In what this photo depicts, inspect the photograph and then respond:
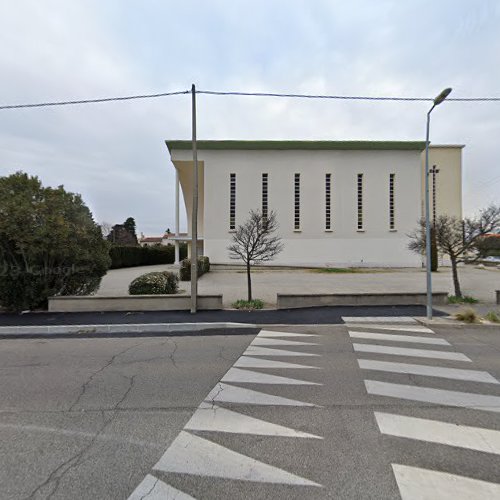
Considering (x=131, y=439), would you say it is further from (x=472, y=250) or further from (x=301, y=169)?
(x=301, y=169)

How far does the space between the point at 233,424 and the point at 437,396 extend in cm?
262

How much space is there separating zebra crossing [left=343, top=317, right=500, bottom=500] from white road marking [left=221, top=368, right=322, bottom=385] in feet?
3.30

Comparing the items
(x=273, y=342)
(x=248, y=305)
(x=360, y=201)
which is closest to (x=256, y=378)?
(x=273, y=342)

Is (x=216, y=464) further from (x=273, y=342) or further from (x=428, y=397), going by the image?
(x=273, y=342)

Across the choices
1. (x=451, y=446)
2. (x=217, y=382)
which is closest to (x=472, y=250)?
(x=451, y=446)

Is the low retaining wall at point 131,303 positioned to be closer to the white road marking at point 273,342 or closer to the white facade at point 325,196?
the white road marking at point 273,342

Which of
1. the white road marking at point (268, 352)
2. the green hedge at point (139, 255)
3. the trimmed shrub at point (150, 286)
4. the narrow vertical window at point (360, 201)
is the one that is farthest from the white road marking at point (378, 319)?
the narrow vertical window at point (360, 201)

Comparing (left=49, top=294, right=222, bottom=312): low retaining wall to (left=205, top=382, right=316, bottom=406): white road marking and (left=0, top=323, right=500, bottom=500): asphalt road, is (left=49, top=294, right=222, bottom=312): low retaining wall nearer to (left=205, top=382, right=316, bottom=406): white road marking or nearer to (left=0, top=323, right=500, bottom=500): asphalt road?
(left=0, top=323, right=500, bottom=500): asphalt road

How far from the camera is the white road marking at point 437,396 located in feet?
11.3

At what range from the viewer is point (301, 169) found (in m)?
29.4

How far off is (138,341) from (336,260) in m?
25.2

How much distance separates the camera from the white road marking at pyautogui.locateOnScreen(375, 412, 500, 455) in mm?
2684

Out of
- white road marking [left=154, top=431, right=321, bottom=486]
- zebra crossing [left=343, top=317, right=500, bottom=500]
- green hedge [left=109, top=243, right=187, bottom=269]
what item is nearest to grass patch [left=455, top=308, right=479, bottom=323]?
zebra crossing [left=343, top=317, right=500, bottom=500]

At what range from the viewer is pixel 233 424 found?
3.04 m
